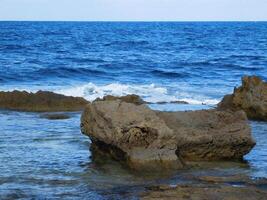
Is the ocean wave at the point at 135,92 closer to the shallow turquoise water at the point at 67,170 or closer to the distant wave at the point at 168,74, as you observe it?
the distant wave at the point at 168,74

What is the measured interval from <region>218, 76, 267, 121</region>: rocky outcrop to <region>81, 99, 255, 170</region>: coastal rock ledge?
4185 mm

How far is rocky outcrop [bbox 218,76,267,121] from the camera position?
15.0 meters

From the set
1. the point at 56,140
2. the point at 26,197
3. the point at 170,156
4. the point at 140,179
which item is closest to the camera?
the point at 26,197

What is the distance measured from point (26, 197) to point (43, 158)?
2.32 metres

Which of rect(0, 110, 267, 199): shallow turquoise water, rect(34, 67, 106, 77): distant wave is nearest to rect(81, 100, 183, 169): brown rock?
rect(0, 110, 267, 199): shallow turquoise water

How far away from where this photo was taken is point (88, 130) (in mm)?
10492

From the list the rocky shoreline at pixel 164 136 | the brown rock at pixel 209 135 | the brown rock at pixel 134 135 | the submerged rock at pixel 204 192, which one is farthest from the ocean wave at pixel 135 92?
the submerged rock at pixel 204 192

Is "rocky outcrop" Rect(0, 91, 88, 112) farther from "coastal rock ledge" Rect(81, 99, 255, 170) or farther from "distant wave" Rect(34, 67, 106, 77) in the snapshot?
"distant wave" Rect(34, 67, 106, 77)

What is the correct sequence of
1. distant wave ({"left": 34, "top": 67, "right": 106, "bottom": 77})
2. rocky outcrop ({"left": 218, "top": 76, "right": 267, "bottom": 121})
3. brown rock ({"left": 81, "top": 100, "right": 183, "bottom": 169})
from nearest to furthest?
1. brown rock ({"left": 81, "top": 100, "right": 183, "bottom": 169})
2. rocky outcrop ({"left": 218, "top": 76, "right": 267, "bottom": 121})
3. distant wave ({"left": 34, "top": 67, "right": 106, "bottom": 77})

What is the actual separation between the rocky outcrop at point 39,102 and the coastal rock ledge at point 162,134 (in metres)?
5.56

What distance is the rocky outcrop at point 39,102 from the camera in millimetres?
16016

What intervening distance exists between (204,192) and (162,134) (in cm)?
212

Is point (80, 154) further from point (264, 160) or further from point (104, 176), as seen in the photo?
point (264, 160)

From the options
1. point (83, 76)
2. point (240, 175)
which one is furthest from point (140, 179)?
point (83, 76)
